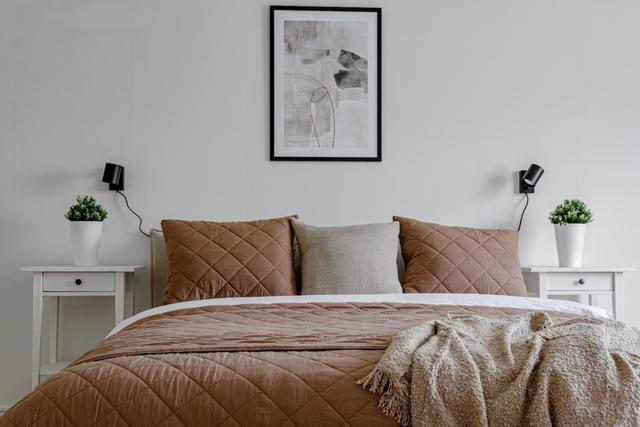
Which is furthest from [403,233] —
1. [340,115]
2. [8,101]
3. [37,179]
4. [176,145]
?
[8,101]

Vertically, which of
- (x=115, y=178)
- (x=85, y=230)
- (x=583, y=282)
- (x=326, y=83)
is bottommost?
(x=583, y=282)

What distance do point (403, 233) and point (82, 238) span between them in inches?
58.9

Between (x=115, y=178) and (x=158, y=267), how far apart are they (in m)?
0.48

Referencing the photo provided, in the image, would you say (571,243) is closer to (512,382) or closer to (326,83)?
(326,83)

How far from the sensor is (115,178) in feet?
9.96

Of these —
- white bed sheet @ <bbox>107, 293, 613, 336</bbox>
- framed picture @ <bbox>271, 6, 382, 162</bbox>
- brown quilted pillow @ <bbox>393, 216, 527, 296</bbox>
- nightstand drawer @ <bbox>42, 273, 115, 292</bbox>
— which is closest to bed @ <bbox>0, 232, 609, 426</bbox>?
white bed sheet @ <bbox>107, 293, 613, 336</bbox>

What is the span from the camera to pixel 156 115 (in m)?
3.17

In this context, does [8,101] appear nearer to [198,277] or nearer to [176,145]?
[176,145]

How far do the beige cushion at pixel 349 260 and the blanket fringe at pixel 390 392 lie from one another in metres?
1.36

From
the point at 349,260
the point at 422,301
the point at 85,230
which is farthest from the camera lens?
the point at 85,230

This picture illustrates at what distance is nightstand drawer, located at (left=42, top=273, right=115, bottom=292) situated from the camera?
9.25 ft

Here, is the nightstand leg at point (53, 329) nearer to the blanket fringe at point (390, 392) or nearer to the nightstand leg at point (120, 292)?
the nightstand leg at point (120, 292)

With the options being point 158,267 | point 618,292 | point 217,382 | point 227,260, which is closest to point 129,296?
point 158,267

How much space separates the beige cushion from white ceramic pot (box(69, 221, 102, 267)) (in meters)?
0.96
